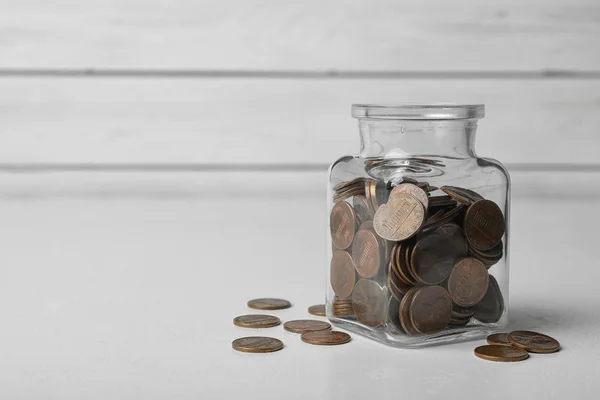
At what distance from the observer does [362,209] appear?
0.88m

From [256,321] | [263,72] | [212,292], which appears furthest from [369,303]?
[263,72]

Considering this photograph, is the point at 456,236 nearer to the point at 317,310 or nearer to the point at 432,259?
the point at 432,259

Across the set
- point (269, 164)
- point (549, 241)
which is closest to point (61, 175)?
point (269, 164)

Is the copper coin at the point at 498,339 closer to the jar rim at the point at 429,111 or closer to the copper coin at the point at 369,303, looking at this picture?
the copper coin at the point at 369,303

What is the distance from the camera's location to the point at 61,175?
2139mm

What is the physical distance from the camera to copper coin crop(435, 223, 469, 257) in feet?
2.72

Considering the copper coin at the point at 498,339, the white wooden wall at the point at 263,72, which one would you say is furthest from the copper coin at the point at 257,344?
the white wooden wall at the point at 263,72

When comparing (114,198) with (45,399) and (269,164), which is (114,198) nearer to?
(269,164)

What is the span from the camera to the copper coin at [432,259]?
0.81m

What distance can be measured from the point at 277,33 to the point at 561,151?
0.79 meters

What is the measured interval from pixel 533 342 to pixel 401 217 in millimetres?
197

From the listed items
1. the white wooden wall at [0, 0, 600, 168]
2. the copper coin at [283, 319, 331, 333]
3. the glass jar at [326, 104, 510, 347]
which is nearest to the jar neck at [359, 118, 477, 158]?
the glass jar at [326, 104, 510, 347]

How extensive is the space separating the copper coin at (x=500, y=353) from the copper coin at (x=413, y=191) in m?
0.16

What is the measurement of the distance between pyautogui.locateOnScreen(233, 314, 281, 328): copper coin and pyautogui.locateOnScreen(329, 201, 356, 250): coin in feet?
0.40
